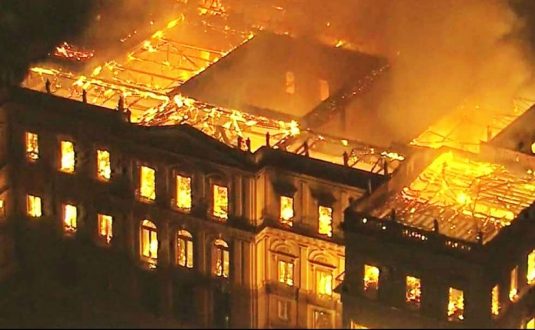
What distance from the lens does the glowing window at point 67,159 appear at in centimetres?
15950

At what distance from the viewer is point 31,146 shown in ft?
527

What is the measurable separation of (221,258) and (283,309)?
4397 millimetres

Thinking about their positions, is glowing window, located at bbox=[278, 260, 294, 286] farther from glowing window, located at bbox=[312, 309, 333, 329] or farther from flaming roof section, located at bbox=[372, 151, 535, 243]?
flaming roof section, located at bbox=[372, 151, 535, 243]

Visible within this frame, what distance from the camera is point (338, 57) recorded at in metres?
165

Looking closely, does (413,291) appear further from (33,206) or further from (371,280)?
(33,206)

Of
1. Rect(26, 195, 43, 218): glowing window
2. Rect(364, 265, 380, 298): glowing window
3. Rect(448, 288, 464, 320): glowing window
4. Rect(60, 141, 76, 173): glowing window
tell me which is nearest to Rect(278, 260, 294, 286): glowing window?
Rect(364, 265, 380, 298): glowing window

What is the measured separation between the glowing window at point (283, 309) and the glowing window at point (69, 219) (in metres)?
13.2

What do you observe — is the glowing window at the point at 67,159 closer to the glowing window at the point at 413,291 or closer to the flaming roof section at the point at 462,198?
the flaming roof section at the point at 462,198

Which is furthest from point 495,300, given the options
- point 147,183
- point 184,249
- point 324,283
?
point 147,183

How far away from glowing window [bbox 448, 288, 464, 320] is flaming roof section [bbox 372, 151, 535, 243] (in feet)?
9.89

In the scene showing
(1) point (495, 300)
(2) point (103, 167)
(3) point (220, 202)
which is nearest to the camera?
(1) point (495, 300)

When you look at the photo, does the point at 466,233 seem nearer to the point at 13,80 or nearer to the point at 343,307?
the point at 343,307

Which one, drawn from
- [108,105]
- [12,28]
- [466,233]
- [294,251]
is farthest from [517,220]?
[12,28]

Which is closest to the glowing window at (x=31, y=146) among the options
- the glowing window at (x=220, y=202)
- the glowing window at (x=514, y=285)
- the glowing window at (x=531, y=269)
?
the glowing window at (x=220, y=202)
